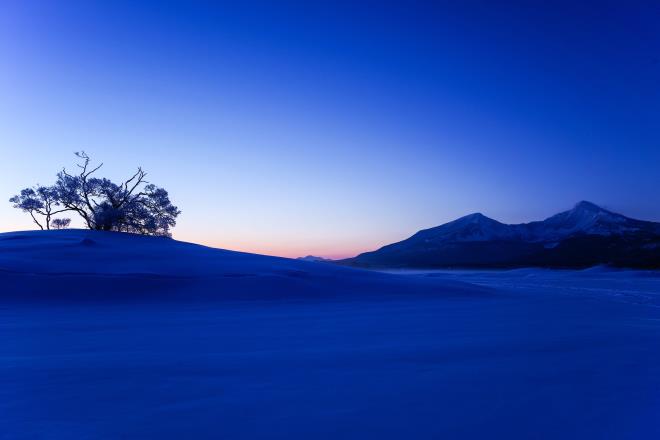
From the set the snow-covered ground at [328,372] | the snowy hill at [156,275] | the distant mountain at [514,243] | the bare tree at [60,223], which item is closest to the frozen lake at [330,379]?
the snow-covered ground at [328,372]

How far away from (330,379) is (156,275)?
8076mm

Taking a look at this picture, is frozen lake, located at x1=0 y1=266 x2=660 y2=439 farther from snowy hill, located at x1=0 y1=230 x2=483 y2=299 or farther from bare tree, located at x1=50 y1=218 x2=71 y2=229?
bare tree, located at x1=50 y1=218 x2=71 y2=229

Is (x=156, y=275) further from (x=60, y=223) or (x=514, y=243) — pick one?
(x=514, y=243)

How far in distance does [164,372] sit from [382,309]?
4.85 meters

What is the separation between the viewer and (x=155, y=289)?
30.0ft

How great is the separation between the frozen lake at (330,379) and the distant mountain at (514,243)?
9932 centimetres

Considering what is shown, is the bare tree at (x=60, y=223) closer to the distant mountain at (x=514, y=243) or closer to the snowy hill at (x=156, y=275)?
the snowy hill at (x=156, y=275)

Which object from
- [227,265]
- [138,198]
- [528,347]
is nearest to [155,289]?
[227,265]

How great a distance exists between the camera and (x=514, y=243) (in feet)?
529

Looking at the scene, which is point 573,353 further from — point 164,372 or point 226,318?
point 226,318

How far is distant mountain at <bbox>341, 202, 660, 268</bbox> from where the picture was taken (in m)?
117

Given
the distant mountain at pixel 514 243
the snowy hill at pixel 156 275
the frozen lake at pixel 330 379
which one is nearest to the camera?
the frozen lake at pixel 330 379

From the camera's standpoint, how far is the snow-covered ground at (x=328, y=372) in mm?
2041

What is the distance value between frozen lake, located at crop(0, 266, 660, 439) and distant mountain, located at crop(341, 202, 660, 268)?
99.3m
